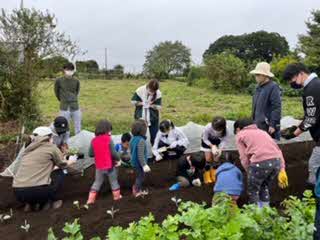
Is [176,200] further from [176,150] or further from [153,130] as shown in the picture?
[153,130]

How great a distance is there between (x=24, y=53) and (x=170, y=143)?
4.46 meters

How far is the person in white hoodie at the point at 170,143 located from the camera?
6.93 metres

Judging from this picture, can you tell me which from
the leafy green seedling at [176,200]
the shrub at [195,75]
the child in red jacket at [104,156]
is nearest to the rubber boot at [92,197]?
the child in red jacket at [104,156]

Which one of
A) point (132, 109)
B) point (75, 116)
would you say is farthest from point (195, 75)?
point (75, 116)

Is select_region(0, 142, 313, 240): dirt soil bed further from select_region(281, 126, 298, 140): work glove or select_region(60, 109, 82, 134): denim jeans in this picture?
select_region(60, 109, 82, 134): denim jeans

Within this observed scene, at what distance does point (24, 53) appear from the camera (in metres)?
9.86

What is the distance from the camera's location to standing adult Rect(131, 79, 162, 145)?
7578mm

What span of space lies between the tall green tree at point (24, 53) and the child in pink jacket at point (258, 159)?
20.7ft

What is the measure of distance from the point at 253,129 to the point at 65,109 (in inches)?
178

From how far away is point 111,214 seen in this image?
477 centimetres

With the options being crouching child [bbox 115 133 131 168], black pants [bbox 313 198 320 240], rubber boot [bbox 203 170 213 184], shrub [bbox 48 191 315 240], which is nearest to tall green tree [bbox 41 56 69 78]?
crouching child [bbox 115 133 131 168]

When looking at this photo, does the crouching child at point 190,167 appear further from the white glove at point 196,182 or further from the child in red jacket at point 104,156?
the child in red jacket at point 104,156

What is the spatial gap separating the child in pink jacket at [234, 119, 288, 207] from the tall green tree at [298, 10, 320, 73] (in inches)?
722

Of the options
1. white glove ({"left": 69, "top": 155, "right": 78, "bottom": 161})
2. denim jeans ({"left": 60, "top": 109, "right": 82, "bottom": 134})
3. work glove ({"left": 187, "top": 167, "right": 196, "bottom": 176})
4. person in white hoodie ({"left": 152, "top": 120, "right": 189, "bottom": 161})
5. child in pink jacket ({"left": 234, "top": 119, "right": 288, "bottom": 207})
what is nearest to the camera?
child in pink jacket ({"left": 234, "top": 119, "right": 288, "bottom": 207})
